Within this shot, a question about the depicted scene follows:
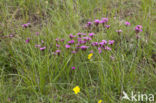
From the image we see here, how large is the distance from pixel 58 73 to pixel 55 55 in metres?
0.19

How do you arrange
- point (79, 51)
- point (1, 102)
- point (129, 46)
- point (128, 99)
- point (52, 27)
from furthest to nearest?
point (52, 27) < point (129, 46) < point (79, 51) < point (1, 102) < point (128, 99)

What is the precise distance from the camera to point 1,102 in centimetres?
157

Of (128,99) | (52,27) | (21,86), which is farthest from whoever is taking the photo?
(52,27)

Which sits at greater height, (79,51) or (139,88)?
(79,51)

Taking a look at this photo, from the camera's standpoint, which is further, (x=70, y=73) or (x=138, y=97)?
(x=70, y=73)

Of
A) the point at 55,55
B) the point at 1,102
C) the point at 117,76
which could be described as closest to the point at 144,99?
the point at 117,76

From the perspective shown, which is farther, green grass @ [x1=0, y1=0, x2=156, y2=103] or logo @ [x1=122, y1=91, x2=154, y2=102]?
green grass @ [x1=0, y1=0, x2=156, y2=103]

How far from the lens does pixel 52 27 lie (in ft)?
8.11

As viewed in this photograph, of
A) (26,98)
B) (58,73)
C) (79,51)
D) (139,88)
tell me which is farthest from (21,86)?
(139,88)

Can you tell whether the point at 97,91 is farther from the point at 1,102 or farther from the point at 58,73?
the point at 1,102

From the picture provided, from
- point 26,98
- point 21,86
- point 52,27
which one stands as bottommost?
point 26,98

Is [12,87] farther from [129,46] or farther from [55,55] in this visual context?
[129,46]

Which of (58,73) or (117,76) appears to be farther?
(58,73)

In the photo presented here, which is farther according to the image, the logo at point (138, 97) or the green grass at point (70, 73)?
the green grass at point (70, 73)
